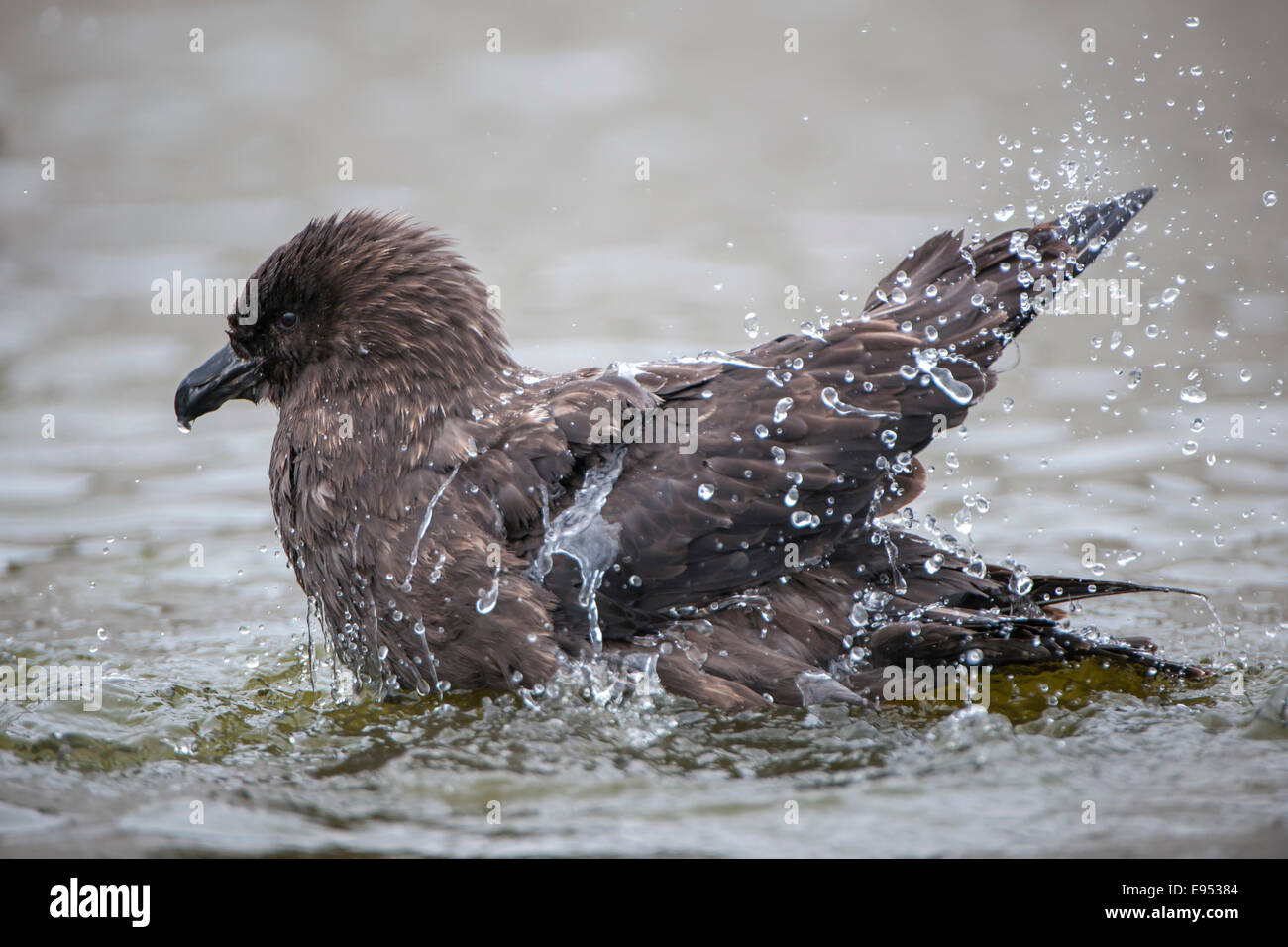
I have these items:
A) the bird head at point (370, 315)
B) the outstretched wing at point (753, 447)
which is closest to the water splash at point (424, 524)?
the outstretched wing at point (753, 447)

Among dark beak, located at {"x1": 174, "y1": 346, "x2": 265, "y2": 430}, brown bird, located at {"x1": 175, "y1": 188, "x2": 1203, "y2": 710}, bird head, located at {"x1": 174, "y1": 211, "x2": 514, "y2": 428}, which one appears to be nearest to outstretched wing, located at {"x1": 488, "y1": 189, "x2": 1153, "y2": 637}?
brown bird, located at {"x1": 175, "y1": 188, "x2": 1203, "y2": 710}

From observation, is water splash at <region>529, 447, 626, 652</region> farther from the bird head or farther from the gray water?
the bird head

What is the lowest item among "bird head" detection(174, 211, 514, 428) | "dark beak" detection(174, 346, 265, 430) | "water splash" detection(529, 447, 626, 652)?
"water splash" detection(529, 447, 626, 652)

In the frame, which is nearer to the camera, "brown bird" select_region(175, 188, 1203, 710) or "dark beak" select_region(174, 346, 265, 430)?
"brown bird" select_region(175, 188, 1203, 710)

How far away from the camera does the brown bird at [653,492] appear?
4.14m

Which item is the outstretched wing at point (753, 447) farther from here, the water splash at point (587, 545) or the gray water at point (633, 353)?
the gray water at point (633, 353)

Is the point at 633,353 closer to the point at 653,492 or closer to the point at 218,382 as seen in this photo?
the point at 218,382

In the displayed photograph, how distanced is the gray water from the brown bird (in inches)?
8.4

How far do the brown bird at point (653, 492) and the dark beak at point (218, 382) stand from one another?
268 millimetres

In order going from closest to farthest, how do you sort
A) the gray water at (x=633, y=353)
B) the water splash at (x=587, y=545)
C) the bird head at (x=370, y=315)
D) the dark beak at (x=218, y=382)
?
the gray water at (x=633, y=353) → the water splash at (x=587, y=545) → the bird head at (x=370, y=315) → the dark beak at (x=218, y=382)

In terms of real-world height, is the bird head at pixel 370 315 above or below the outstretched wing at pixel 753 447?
above

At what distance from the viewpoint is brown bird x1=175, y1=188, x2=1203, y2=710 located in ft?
13.6

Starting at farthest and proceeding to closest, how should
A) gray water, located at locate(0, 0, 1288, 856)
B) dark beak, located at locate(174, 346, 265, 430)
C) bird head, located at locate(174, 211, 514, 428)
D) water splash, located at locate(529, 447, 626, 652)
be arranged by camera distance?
dark beak, located at locate(174, 346, 265, 430)
bird head, located at locate(174, 211, 514, 428)
water splash, located at locate(529, 447, 626, 652)
gray water, located at locate(0, 0, 1288, 856)

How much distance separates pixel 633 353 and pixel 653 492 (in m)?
2.93
